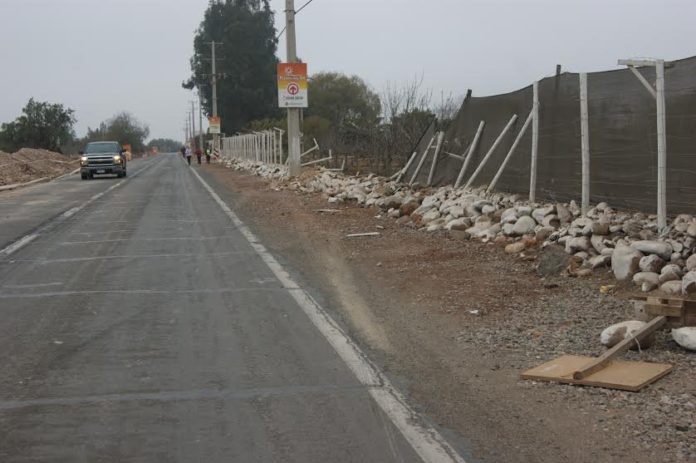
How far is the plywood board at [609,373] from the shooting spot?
531 centimetres

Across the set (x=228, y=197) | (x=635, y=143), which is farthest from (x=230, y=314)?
(x=228, y=197)

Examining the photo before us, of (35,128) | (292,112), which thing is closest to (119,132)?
(35,128)

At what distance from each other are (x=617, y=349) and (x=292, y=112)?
24.7 meters

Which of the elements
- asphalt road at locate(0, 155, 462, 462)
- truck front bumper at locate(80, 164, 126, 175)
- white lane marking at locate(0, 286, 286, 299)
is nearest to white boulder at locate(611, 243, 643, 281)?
asphalt road at locate(0, 155, 462, 462)

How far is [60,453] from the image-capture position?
14.1ft

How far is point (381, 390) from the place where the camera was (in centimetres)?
538

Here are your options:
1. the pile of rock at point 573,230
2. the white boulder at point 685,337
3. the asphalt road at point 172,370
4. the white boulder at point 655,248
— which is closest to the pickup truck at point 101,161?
the pile of rock at point 573,230

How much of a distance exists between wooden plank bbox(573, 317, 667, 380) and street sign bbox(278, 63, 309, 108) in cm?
2363

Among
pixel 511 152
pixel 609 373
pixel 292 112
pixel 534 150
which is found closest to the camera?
pixel 609 373

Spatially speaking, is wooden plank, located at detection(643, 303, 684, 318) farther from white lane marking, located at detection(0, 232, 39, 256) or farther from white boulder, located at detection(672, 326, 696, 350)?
white lane marking, located at detection(0, 232, 39, 256)

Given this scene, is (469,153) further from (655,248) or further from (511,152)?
(655,248)

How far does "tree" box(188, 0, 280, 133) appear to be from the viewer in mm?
81438

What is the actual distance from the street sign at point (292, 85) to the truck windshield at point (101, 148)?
14.5m

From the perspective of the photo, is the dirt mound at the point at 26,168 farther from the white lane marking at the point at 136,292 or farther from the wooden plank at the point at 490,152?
the white lane marking at the point at 136,292
